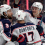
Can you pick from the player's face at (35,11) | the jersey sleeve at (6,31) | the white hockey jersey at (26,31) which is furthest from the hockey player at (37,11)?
the jersey sleeve at (6,31)

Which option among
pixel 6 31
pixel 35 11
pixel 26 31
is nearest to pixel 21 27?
pixel 26 31

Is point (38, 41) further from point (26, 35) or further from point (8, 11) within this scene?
point (8, 11)

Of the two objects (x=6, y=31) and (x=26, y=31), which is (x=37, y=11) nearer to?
(x=26, y=31)

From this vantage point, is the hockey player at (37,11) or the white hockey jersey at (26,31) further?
the hockey player at (37,11)

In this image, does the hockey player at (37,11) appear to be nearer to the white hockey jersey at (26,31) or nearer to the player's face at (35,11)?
the player's face at (35,11)

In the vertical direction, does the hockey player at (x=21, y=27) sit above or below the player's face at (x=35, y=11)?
below

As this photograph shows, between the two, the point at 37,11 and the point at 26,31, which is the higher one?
the point at 37,11

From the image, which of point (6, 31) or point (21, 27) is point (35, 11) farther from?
point (6, 31)

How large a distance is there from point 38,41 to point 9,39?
530 millimetres

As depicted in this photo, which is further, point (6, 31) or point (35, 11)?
point (35, 11)

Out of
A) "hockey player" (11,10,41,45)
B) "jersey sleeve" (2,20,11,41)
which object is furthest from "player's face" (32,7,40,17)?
"jersey sleeve" (2,20,11,41)

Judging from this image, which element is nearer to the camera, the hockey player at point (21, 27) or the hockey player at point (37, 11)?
the hockey player at point (21, 27)

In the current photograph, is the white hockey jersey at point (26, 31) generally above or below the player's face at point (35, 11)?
below

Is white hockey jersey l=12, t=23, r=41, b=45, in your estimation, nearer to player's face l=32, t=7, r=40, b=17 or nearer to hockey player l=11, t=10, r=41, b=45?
hockey player l=11, t=10, r=41, b=45
